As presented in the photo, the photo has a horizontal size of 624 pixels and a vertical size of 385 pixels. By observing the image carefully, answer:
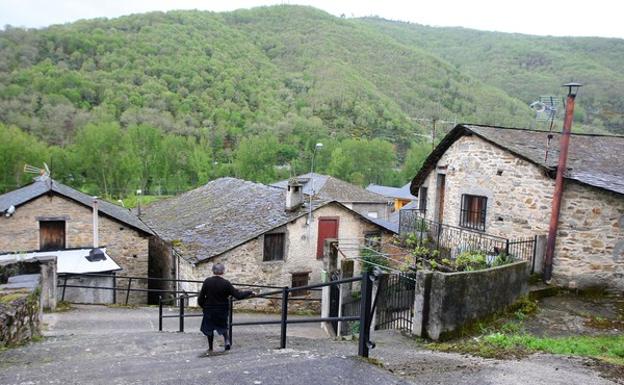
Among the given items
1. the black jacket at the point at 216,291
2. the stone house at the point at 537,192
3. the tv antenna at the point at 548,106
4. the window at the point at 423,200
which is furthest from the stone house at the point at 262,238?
the black jacket at the point at 216,291

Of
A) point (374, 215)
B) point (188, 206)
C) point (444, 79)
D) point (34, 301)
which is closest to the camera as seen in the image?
point (34, 301)

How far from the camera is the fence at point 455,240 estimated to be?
36.7ft

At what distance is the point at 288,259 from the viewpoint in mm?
18203

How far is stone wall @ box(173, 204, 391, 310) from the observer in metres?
17.0

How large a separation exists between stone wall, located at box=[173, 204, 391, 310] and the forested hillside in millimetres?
34879

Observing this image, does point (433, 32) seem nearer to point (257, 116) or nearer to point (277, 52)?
point (277, 52)

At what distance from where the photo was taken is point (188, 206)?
24.9m

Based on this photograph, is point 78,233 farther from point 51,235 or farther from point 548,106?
point 548,106

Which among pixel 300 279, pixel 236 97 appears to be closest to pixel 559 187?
pixel 300 279

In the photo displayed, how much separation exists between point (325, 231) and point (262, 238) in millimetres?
2856

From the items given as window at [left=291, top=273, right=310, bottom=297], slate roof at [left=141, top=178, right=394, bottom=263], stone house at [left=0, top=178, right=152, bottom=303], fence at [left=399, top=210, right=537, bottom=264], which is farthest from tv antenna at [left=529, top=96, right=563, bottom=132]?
stone house at [left=0, top=178, right=152, bottom=303]

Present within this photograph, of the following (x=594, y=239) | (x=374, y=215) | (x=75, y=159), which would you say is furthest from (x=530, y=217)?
(x=75, y=159)

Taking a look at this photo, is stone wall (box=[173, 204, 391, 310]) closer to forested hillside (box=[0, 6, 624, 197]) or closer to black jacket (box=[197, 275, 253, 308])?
black jacket (box=[197, 275, 253, 308])

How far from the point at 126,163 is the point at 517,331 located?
46.0 metres
